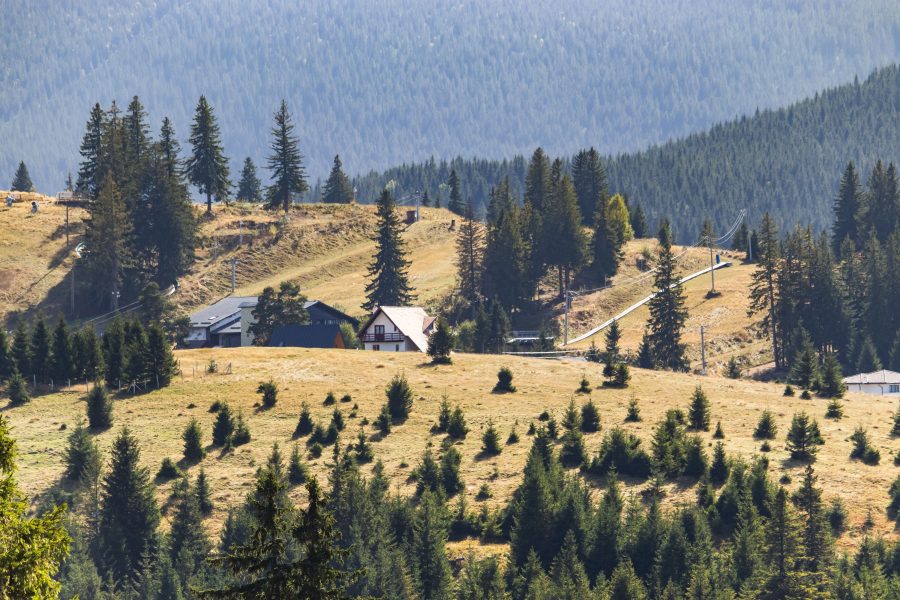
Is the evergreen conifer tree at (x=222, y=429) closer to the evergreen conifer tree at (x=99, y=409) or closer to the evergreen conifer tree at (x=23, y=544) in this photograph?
the evergreen conifer tree at (x=99, y=409)

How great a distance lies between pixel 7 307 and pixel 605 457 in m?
100.0

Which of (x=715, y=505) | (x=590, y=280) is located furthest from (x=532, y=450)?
(x=590, y=280)

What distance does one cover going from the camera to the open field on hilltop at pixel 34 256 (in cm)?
17550

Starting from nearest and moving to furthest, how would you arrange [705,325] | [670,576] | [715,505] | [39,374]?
[670,576] → [715,505] → [39,374] → [705,325]

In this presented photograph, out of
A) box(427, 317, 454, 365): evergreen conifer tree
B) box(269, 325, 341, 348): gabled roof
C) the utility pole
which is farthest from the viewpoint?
the utility pole

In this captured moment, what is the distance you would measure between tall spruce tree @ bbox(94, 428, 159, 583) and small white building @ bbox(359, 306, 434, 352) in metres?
47.7

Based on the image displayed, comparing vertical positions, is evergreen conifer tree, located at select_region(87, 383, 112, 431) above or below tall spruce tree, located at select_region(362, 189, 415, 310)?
below

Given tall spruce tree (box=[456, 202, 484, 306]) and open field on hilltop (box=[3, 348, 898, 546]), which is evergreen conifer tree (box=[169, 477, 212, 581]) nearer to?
open field on hilltop (box=[3, 348, 898, 546])

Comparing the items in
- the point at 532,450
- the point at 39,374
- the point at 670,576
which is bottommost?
the point at 670,576

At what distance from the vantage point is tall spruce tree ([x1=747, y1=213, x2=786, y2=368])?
15468 centimetres

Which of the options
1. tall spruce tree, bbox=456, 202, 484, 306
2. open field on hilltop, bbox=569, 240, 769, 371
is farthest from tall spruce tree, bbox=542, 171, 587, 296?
tall spruce tree, bbox=456, 202, 484, 306

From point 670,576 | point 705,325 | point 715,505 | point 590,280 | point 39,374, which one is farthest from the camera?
point 590,280

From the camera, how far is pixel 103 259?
17288cm

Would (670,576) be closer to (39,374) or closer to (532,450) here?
(532,450)
